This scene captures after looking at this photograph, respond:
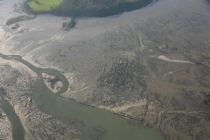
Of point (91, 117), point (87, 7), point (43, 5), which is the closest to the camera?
point (91, 117)

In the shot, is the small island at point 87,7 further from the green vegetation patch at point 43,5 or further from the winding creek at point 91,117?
the winding creek at point 91,117

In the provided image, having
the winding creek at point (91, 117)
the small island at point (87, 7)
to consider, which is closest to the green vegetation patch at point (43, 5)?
the small island at point (87, 7)

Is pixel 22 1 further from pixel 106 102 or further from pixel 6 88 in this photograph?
pixel 106 102

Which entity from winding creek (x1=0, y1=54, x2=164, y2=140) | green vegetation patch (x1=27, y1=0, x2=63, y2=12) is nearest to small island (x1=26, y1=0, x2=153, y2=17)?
green vegetation patch (x1=27, y1=0, x2=63, y2=12)

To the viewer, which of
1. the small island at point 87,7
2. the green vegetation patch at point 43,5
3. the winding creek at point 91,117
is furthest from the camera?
the green vegetation patch at point 43,5

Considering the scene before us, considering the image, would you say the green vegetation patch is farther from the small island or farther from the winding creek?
A: the winding creek

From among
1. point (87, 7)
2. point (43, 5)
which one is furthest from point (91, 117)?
point (43, 5)

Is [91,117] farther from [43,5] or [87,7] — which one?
[43,5]
